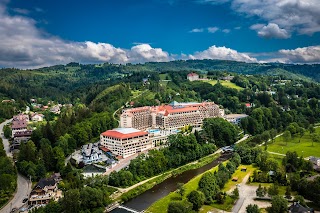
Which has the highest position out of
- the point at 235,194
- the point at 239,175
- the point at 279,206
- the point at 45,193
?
the point at 279,206

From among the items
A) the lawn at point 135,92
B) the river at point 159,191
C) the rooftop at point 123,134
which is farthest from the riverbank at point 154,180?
the lawn at point 135,92

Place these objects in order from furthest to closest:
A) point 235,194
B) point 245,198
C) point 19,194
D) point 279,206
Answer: point 19,194 < point 245,198 < point 235,194 < point 279,206

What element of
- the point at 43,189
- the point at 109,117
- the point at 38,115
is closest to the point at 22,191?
the point at 43,189

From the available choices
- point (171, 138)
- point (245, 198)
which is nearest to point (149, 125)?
point (171, 138)

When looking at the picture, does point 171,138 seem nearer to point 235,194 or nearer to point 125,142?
point 125,142

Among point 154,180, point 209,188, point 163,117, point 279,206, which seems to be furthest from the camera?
point 163,117

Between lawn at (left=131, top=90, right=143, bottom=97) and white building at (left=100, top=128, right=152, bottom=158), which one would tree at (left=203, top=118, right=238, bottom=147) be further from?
lawn at (left=131, top=90, right=143, bottom=97)

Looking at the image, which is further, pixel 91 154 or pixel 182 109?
pixel 182 109

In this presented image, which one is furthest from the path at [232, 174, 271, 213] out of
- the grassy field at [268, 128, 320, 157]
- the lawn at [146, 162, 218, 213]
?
the grassy field at [268, 128, 320, 157]
